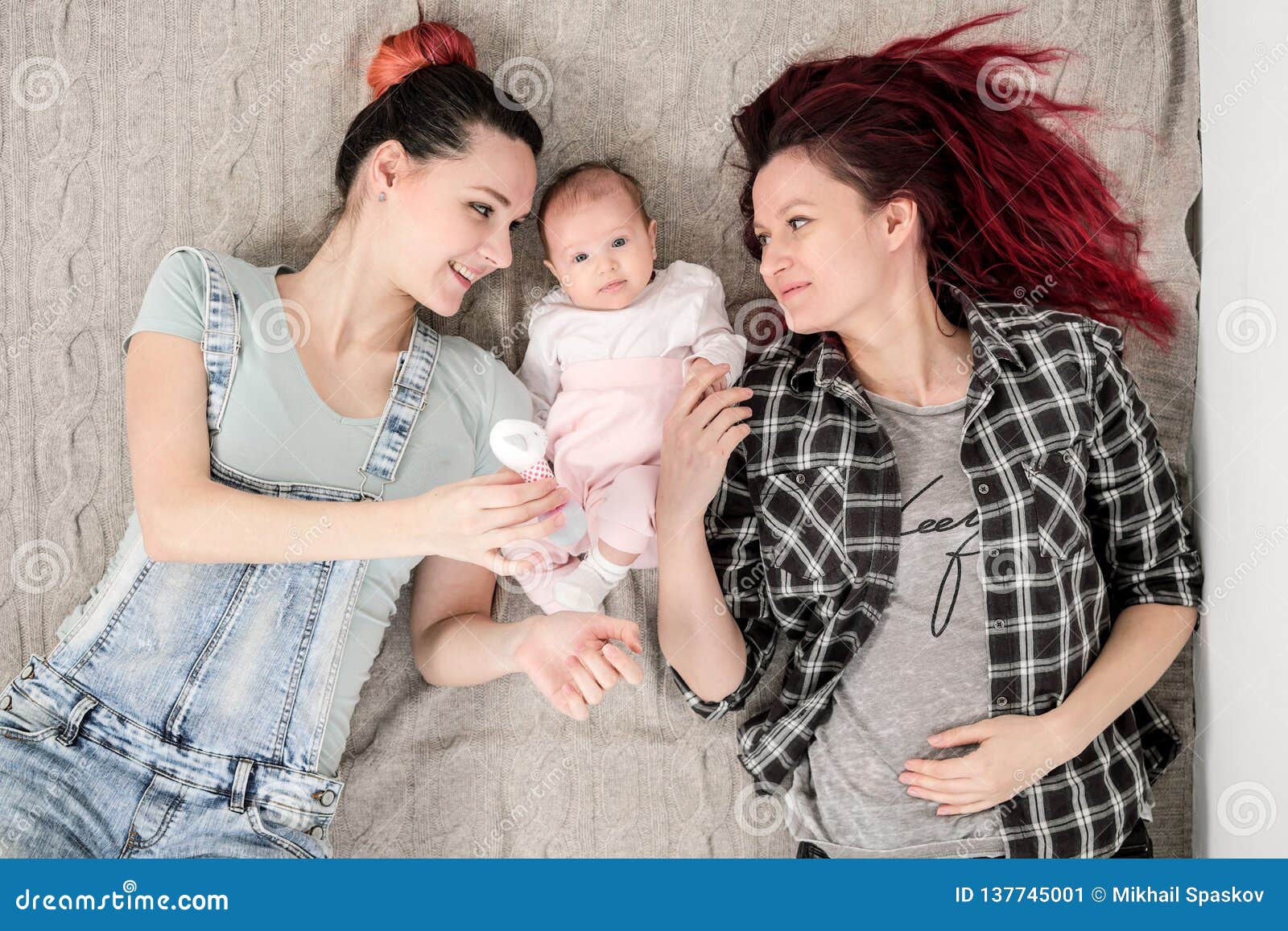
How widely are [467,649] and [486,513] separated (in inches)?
19.7

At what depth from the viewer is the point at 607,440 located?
183cm

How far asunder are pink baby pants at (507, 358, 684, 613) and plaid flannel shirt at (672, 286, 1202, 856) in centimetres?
16

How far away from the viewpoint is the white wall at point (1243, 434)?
5.40 feet

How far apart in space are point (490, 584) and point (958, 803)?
995 mm

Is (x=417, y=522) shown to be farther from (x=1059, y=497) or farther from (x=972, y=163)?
(x=972, y=163)

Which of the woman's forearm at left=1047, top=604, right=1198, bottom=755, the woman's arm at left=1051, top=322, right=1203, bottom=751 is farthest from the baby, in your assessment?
the woman's forearm at left=1047, top=604, right=1198, bottom=755

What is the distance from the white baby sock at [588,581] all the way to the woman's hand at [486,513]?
35 centimetres

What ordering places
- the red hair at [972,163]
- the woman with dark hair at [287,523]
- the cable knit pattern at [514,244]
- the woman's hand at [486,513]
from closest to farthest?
1. the woman's hand at [486,513]
2. the woman with dark hair at [287,523]
3. the red hair at [972,163]
4. the cable knit pattern at [514,244]

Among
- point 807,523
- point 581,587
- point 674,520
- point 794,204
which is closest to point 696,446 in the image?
point 674,520

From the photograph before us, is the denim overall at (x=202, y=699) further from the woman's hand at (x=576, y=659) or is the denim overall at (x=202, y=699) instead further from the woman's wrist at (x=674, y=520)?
the woman's wrist at (x=674, y=520)

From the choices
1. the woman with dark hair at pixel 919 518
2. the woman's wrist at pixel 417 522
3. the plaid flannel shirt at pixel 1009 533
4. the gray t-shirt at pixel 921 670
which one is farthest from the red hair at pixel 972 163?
the woman's wrist at pixel 417 522

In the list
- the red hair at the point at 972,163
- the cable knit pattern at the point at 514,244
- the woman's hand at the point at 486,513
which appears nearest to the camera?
the woman's hand at the point at 486,513

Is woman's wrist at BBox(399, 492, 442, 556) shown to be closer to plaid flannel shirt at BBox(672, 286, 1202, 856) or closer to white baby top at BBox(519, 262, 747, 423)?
white baby top at BBox(519, 262, 747, 423)
